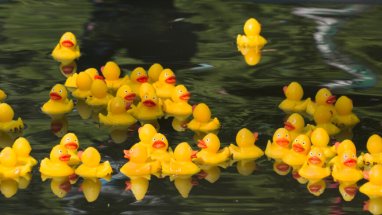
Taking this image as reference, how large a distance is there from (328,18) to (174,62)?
5.28ft

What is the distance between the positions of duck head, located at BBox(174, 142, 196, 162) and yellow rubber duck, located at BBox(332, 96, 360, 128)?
3.68 ft

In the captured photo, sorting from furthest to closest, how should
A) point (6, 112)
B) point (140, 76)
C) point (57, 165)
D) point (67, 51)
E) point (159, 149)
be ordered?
point (67, 51) → point (140, 76) → point (6, 112) → point (159, 149) → point (57, 165)

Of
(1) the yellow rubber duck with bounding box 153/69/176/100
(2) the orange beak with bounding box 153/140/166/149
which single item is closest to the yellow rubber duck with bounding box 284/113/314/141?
Answer: (2) the orange beak with bounding box 153/140/166/149

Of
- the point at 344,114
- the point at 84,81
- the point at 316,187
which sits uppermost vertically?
the point at 84,81

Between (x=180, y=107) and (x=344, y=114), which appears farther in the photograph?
(x=180, y=107)

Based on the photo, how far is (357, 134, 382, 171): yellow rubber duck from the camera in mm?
5637

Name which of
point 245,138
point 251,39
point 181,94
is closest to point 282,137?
point 245,138

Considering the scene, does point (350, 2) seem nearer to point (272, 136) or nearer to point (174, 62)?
point (174, 62)

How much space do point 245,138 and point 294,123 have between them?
34 cm

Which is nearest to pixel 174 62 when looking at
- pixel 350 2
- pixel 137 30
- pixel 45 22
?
pixel 137 30

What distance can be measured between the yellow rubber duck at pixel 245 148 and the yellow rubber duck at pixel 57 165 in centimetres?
90

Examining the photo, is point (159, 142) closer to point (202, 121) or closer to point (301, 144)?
point (202, 121)

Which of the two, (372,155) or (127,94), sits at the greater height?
(127,94)

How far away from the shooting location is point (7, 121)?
6.18 m
